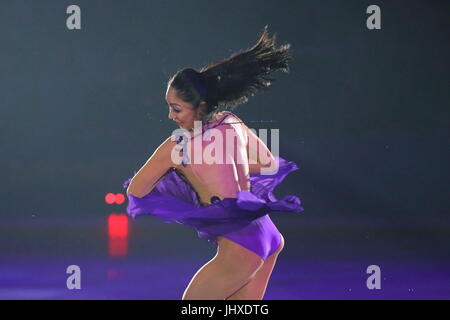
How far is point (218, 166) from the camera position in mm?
2756

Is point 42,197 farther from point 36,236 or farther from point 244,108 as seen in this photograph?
point 244,108

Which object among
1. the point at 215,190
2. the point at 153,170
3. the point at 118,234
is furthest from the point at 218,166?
the point at 118,234

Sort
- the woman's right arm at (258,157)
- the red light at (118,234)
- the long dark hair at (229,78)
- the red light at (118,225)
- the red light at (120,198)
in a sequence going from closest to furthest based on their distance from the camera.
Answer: the long dark hair at (229,78) → the woman's right arm at (258,157) → the red light at (118,234) → the red light at (118,225) → the red light at (120,198)

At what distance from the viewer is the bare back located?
9.05 ft

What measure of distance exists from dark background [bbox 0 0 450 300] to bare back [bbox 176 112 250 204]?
202 inches

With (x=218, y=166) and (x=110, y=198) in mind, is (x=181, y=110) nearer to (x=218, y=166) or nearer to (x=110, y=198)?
(x=218, y=166)

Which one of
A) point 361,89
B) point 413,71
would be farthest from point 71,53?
point 413,71

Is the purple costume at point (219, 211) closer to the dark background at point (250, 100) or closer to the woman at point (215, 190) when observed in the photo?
the woman at point (215, 190)

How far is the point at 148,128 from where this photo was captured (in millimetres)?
8383

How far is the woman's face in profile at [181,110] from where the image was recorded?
2.90m

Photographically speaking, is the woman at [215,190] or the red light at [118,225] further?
the red light at [118,225]

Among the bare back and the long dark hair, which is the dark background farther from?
the bare back

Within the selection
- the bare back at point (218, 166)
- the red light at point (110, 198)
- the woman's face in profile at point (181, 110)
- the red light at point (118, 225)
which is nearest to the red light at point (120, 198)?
the red light at point (110, 198)

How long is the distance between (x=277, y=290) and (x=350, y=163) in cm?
358
